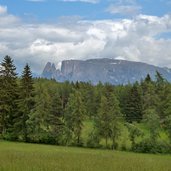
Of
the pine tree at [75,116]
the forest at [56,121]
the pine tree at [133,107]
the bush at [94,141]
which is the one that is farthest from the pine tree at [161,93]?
the bush at [94,141]

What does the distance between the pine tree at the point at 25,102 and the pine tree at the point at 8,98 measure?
1.32 m

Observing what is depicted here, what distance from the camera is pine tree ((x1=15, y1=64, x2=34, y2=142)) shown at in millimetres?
71250

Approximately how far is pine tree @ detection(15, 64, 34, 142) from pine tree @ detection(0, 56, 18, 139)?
1.32 meters

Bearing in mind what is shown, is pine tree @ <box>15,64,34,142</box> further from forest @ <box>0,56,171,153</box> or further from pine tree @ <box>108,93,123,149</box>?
pine tree @ <box>108,93,123,149</box>

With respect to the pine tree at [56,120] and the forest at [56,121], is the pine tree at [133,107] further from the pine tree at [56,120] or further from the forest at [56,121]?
the pine tree at [56,120]

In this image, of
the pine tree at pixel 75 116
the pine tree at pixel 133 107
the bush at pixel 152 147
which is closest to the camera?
the bush at pixel 152 147

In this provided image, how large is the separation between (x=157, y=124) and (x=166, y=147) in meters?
4.16

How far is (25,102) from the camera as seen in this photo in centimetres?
7206

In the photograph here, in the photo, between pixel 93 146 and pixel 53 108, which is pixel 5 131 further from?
pixel 93 146

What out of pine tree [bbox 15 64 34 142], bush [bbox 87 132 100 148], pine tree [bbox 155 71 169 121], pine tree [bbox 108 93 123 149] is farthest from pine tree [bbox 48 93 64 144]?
pine tree [bbox 155 71 169 121]

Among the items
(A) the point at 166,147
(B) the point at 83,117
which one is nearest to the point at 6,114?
(B) the point at 83,117

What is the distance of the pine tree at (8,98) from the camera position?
71312 mm

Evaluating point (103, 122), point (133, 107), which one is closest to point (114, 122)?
point (103, 122)

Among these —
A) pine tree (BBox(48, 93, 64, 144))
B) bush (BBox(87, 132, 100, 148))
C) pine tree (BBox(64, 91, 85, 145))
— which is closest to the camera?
bush (BBox(87, 132, 100, 148))
